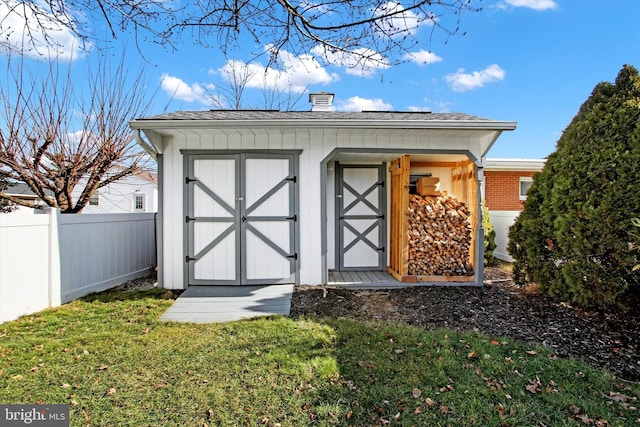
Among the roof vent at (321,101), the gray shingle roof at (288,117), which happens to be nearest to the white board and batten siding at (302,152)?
the gray shingle roof at (288,117)

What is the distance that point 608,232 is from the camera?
3498 millimetres

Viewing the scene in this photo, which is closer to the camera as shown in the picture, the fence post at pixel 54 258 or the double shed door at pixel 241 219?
the fence post at pixel 54 258

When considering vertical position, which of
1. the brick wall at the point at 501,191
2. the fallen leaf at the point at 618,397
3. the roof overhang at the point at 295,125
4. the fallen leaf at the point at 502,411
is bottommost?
the fallen leaf at the point at 502,411

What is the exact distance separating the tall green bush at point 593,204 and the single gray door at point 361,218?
101 inches

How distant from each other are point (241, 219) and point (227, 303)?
53.4 inches

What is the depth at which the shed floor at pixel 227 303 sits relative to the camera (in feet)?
12.7

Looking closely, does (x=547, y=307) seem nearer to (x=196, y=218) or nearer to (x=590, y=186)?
(x=590, y=186)

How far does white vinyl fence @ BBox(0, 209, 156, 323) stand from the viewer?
12.2ft

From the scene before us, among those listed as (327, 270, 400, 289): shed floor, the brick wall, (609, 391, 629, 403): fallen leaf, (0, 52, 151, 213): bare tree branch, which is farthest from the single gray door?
the brick wall

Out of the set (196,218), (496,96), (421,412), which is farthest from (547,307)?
(496,96)

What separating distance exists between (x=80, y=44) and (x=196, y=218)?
2.71 m

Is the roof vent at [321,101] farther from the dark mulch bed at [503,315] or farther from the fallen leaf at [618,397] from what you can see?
the fallen leaf at [618,397]

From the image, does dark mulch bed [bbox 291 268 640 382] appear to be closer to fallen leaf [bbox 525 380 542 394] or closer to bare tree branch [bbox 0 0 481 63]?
fallen leaf [bbox 525 380 542 394]

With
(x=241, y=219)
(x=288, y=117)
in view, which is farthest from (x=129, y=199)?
(x=288, y=117)
